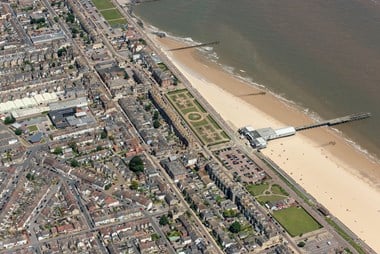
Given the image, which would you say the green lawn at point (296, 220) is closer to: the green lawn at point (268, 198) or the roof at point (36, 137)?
the green lawn at point (268, 198)

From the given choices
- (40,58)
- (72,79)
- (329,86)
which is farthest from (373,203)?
(40,58)

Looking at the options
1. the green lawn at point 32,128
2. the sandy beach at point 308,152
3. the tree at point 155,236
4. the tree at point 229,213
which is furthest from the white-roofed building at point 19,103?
the tree at point 229,213

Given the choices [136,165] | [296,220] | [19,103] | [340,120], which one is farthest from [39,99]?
[340,120]

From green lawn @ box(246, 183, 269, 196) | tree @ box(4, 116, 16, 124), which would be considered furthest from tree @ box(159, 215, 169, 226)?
tree @ box(4, 116, 16, 124)

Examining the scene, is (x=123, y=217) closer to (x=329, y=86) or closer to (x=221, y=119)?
(x=221, y=119)

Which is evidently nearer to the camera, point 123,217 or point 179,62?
point 123,217

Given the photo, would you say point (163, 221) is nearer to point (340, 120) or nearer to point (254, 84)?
point (340, 120)
